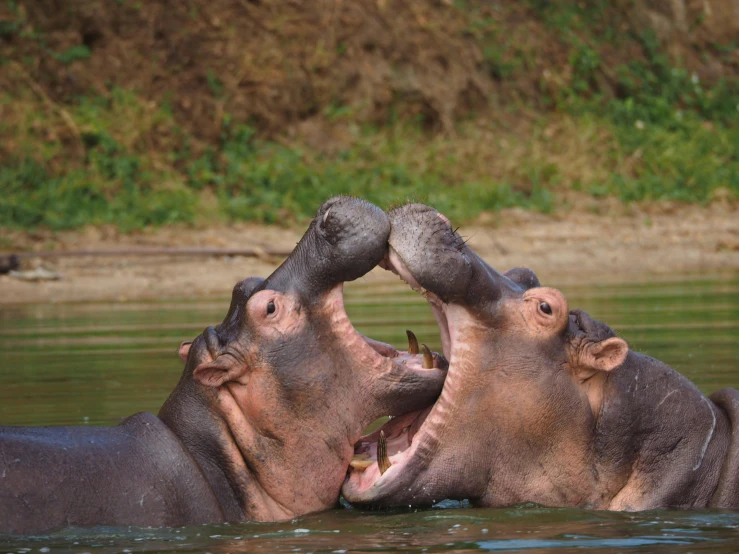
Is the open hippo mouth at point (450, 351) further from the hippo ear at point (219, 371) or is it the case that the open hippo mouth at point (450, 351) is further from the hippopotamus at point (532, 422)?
the hippo ear at point (219, 371)

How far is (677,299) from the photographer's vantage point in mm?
10898

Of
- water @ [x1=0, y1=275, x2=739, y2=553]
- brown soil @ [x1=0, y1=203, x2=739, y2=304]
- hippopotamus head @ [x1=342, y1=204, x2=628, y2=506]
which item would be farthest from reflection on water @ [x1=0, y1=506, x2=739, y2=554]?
brown soil @ [x1=0, y1=203, x2=739, y2=304]

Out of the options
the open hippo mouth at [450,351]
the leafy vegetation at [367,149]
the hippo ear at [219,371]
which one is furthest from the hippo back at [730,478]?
the leafy vegetation at [367,149]

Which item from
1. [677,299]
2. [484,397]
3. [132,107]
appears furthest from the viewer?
[132,107]

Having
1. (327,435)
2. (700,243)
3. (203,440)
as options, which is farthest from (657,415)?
(700,243)

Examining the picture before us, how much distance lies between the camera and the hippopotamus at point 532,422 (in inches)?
181

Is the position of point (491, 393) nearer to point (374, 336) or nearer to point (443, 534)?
point (443, 534)

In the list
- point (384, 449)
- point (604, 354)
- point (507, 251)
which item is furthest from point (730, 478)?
point (507, 251)

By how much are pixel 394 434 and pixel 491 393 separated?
515mm

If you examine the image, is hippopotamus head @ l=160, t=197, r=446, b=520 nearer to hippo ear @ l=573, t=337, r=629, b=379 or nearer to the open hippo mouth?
the open hippo mouth

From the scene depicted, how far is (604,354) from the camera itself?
4.60 m

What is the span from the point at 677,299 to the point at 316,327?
6.82 m

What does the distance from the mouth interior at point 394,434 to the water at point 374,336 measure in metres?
0.16

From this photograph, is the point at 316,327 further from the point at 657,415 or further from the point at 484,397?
the point at 657,415
